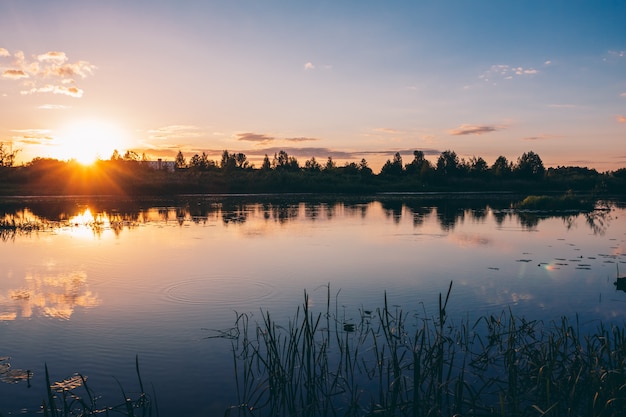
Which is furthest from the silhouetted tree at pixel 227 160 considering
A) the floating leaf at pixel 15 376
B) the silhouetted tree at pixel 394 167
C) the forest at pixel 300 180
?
the floating leaf at pixel 15 376

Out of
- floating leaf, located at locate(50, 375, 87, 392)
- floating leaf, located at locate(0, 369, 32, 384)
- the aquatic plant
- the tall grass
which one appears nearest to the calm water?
floating leaf, located at locate(0, 369, 32, 384)

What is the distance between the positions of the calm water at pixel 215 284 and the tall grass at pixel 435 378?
1.05 metres

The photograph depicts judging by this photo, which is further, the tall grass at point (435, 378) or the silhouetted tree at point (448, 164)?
the silhouetted tree at point (448, 164)

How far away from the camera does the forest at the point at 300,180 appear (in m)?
90.9

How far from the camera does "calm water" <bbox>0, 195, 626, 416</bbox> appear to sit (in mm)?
9633

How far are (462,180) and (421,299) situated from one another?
117 metres

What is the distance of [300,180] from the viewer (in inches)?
4306

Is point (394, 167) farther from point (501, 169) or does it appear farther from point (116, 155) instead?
point (116, 155)

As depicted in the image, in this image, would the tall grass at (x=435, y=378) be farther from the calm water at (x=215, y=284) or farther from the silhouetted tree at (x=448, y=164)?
the silhouetted tree at (x=448, y=164)

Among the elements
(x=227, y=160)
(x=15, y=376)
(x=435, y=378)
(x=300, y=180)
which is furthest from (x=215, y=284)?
(x=227, y=160)

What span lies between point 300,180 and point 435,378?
101 m

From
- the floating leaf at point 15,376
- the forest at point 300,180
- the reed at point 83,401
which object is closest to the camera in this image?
the reed at point 83,401

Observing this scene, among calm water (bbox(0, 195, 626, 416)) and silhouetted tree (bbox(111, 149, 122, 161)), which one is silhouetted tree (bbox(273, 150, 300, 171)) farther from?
calm water (bbox(0, 195, 626, 416))

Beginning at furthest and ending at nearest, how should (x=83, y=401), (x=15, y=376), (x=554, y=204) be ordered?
(x=554, y=204) → (x=15, y=376) → (x=83, y=401)
